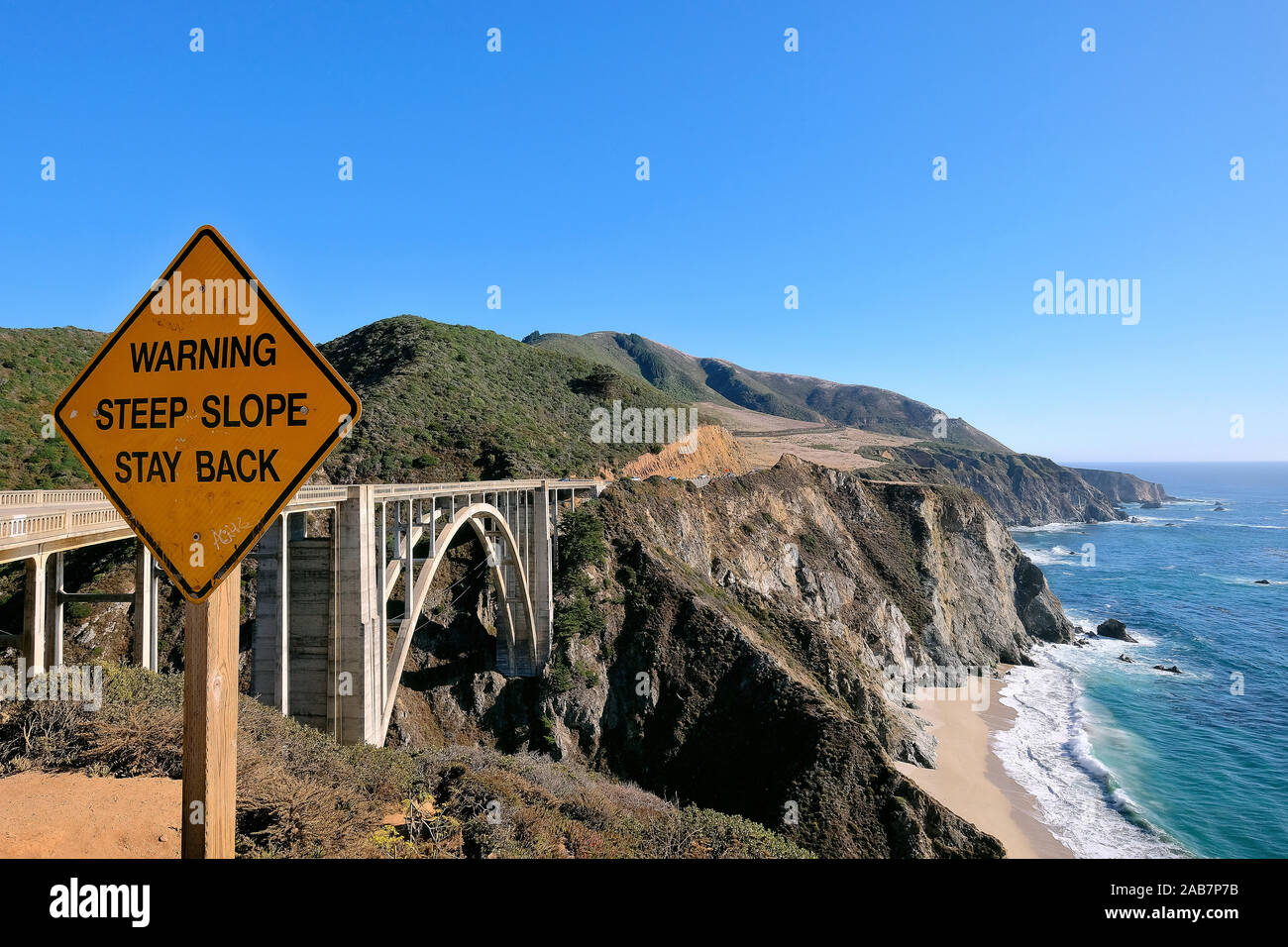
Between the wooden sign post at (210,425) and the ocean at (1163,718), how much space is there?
103ft

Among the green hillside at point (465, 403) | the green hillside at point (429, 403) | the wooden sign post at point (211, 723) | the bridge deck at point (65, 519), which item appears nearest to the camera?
the wooden sign post at point (211, 723)

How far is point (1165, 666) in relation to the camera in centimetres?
4541

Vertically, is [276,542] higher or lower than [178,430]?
lower

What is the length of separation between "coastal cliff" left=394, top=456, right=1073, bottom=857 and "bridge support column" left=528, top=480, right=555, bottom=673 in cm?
81

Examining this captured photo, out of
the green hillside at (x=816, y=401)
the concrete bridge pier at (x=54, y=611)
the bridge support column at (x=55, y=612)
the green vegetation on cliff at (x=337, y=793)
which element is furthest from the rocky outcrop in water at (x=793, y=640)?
the green hillside at (x=816, y=401)

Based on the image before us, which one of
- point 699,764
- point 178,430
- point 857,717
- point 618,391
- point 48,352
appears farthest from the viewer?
point 618,391

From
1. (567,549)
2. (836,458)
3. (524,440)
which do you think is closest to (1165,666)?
(567,549)

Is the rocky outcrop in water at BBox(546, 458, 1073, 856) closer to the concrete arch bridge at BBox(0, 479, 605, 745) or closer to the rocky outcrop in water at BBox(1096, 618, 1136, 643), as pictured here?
the rocky outcrop in water at BBox(1096, 618, 1136, 643)

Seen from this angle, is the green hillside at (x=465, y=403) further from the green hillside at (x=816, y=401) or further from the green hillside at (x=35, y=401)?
the green hillside at (x=816, y=401)

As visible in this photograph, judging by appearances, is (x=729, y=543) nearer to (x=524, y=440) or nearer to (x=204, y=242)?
(x=524, y=440)

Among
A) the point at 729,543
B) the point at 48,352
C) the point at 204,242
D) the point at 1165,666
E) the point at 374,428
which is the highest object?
the point at 48,352

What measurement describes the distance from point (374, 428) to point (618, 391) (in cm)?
2955

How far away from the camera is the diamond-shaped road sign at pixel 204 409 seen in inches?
89.6

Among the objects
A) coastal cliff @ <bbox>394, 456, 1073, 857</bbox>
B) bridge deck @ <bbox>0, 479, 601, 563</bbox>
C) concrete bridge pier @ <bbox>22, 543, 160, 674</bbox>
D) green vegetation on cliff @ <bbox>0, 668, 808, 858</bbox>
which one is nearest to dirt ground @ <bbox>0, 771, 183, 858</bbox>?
green vegetation on cliff @ <bbox>0, 668, 808, 858</bbox>
